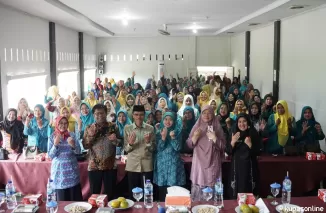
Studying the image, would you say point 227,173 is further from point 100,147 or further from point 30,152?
point 30,152

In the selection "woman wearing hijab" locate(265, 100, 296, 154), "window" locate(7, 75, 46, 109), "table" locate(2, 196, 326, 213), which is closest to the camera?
"table" locate(2, 196, 326, 213)

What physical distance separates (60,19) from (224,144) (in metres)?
6.71

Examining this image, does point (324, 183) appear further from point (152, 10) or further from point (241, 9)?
point (152, 10)

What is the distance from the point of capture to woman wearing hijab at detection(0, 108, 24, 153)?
5.34 m

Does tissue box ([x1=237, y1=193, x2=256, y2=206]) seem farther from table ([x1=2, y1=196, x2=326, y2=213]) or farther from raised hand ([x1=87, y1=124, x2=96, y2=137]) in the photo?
raised hand ([x1=87, y1=124, x2=96, y2=137])

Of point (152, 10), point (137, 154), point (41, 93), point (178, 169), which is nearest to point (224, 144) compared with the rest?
point (178, 169)

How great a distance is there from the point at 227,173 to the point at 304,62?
172 inches

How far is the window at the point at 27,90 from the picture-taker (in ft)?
24.8

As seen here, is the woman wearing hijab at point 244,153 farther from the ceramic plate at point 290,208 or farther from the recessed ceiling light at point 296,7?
the recessed ceiling light at point 296,7

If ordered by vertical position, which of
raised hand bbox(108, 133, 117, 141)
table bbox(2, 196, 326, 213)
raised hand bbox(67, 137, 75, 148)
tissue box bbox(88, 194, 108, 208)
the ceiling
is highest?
the ceiling

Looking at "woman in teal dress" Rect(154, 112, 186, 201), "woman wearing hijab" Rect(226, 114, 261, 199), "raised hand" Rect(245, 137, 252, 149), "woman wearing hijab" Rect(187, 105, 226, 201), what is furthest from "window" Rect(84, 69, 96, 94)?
"raised hand" Rect(245, 137, 252, 149)

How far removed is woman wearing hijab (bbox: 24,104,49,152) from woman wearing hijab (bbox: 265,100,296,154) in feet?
11.3

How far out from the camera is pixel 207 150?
4.25 metres

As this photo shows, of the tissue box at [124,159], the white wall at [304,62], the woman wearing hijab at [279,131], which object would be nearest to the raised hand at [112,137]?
the tissue box at [124,159]
